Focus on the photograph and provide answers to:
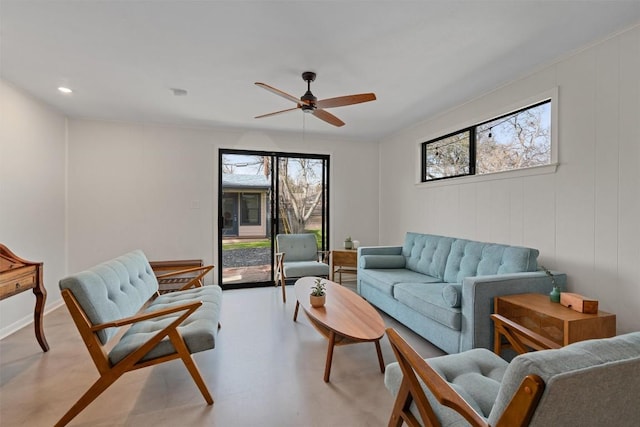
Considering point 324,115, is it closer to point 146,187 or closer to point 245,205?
point 245,205

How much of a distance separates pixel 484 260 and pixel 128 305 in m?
2.98

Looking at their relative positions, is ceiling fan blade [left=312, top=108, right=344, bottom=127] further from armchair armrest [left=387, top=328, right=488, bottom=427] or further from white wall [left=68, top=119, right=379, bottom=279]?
armchair armrest [left=387, top=328, right=488, bottom=427]

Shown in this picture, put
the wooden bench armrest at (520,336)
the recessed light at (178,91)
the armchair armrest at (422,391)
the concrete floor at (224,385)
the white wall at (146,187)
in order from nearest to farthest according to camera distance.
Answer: the armchair armrest at (422,391) → the wooden bench armrest at (520,336) → the concrete floor at (224,385) → the recessed light at (178,91) → the white wall at (146,187)

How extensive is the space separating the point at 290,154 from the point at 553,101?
3471 mm

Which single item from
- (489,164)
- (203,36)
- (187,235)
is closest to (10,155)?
(187,235)

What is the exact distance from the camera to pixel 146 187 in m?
4.25

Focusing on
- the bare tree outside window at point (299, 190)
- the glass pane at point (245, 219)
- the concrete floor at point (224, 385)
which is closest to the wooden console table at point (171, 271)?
the glass pane at point (245, 219)

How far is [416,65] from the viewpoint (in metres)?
2.56

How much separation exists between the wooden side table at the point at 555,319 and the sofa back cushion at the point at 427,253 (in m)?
1.09

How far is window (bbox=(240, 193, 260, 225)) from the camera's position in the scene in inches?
189

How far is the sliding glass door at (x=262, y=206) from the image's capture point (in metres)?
4.70

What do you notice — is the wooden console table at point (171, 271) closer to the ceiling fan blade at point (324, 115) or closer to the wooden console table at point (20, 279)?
the wooden console table at point (20, 279)

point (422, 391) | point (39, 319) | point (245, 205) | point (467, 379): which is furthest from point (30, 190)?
point (467, 379)

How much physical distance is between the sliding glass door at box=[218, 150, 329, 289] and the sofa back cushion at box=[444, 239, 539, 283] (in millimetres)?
2455
